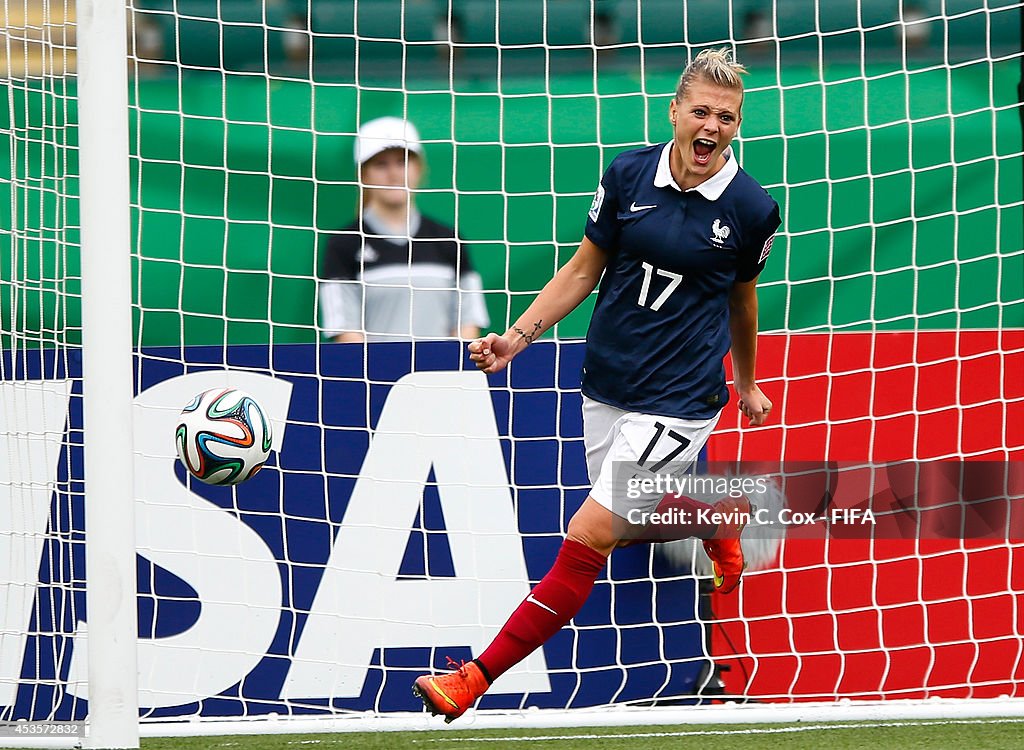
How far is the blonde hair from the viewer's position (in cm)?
359

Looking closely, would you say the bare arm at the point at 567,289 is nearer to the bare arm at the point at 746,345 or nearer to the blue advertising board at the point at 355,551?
the bare arm at the point at 746,345

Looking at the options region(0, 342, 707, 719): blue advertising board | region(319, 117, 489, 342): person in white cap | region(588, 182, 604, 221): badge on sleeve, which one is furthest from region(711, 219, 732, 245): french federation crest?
region(319, 117, 489, 342): person in white cap

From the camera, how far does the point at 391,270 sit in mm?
4734

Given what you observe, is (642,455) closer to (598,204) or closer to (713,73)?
(598,204)

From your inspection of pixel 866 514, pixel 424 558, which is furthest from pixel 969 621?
pixel 424 558

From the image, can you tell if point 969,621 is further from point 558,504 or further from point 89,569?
point 89,569

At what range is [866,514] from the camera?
4.63 metres

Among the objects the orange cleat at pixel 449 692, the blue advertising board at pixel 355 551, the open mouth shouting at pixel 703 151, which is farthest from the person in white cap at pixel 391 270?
the orange cleat at pixel 449 692

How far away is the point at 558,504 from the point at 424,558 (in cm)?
48

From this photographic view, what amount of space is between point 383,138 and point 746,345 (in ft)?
4.91

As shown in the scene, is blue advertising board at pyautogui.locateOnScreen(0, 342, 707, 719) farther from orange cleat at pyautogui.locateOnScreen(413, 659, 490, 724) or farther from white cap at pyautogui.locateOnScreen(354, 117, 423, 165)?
orange cleat at pyautogui.locateOnScreen(413, 659, 490, 724)

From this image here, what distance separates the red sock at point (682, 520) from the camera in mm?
4195

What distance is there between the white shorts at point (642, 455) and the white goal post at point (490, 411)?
0.85 meters

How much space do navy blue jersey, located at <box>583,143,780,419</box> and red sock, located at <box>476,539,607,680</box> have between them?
1.42 ft
